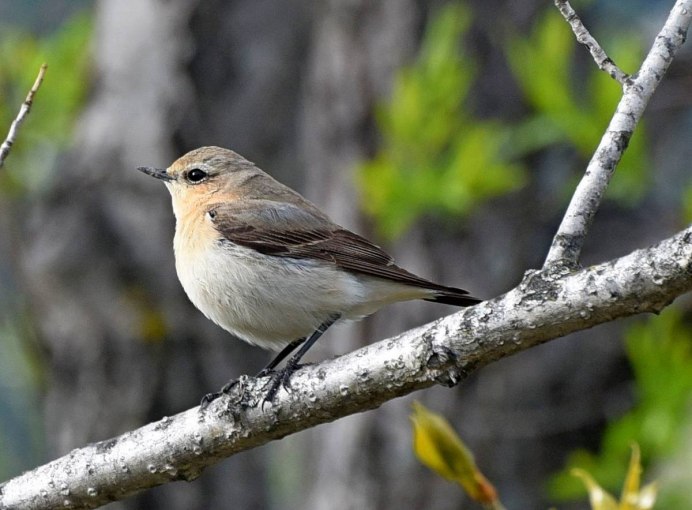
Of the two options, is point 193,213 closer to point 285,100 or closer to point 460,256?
point 460,256

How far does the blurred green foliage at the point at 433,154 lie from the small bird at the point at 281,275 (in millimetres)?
832

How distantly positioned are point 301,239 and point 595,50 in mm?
1935

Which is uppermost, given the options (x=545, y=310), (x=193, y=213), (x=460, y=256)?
(x=460, y=256)

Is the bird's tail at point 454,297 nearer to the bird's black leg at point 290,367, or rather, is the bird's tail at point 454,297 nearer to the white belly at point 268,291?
the white belly at point 268,291

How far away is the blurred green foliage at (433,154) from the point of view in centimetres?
577

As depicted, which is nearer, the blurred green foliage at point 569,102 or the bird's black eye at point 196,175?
the bird's black eye at point 196,175

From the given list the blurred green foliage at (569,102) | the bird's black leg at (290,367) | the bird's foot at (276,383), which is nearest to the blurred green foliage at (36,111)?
the bird's black leg at (290,367)

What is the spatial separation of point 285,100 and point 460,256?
237cm

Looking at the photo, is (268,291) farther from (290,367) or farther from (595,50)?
(595,50)

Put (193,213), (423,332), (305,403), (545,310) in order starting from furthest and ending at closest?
(193,213) < (305,403) < (423,332) < (545,310)

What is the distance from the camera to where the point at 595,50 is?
11.2 ft

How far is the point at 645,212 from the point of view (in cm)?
699

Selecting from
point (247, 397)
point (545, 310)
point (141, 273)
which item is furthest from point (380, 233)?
A: point (545, 310)

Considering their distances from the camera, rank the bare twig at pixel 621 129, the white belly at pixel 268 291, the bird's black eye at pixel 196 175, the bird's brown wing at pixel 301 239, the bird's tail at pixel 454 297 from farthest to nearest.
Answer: the bird's black eye at pixel 196 175, the bird's brown wing at pixel 301 239, the white belly at pixel 268 291, the bird's tail at pixel 454 297, the bare twig at pixel 621 129
